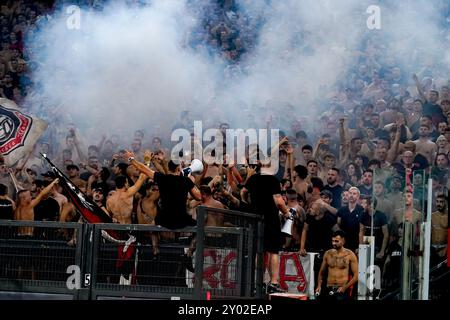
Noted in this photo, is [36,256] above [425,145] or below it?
below

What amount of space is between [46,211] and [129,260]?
522 centimetres

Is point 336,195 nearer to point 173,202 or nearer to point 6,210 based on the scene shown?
point 173,202

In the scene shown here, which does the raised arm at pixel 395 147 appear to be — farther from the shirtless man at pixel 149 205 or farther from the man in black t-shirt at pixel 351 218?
the shirtless man at pixel 149 205

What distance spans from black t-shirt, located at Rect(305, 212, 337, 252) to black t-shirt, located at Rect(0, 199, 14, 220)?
148 inches

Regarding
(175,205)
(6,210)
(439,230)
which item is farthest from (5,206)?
(439,230)

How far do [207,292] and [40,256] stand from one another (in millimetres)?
1396

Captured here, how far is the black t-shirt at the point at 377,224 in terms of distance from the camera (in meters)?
9.94

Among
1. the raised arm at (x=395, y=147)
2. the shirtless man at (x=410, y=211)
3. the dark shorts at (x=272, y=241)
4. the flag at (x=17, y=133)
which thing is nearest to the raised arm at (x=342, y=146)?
the raised arm at (x=395, y=147)

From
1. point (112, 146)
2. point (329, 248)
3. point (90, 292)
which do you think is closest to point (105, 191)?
point (112, 146)

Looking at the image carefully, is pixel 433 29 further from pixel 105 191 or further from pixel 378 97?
pixel 105 191

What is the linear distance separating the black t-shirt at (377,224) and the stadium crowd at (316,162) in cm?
1

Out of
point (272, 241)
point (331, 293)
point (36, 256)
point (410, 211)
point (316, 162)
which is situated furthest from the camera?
point (316, 162)

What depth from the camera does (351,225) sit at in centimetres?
1080

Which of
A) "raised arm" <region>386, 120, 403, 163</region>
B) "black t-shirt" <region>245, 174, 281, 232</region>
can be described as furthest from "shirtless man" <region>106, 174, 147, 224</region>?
"raised arm" <region>386, 120, 403, 163</region>
